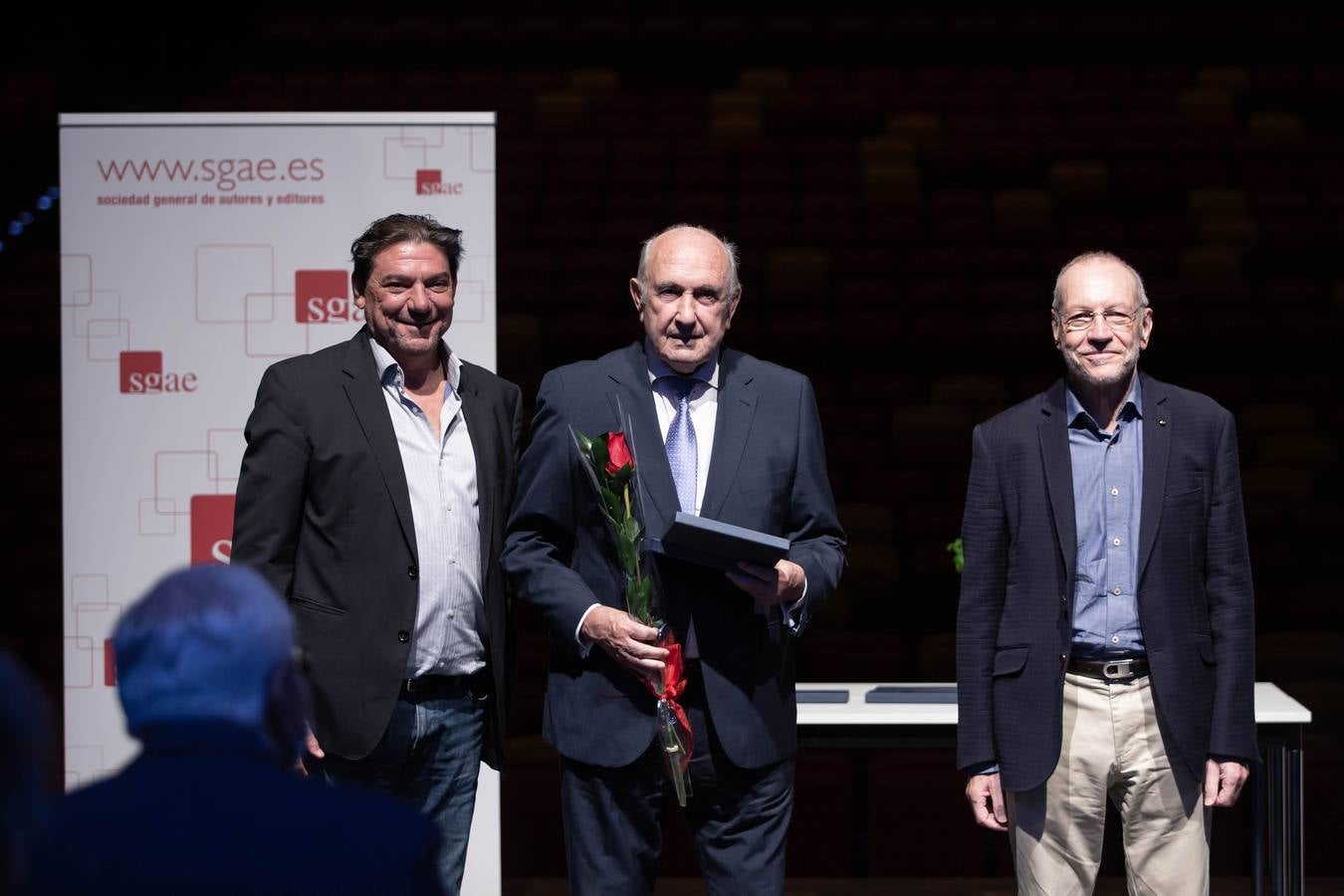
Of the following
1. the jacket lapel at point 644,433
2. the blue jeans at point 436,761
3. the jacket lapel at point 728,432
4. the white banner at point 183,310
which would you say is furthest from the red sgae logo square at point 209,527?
the jacket lapel at point 728,432

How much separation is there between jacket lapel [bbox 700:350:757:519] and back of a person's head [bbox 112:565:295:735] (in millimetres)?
1317

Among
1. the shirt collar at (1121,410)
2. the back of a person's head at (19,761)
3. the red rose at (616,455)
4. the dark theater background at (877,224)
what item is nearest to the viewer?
the back of a person's head at (19,761)

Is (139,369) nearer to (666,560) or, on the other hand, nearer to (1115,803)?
(666,560)

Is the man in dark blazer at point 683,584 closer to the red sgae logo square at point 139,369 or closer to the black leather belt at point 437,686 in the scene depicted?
the black leather belt at point 437,686

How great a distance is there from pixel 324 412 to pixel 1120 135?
711cm

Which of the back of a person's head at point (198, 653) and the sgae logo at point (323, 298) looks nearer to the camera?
the back of a person's head at point (198, 653)

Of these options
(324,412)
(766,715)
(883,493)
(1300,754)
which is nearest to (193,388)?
(324,412)

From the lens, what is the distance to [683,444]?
2.44 metres

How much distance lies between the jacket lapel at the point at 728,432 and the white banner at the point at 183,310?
3.70 ft

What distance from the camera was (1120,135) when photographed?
8.59 m

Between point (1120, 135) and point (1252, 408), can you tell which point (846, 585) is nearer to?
point (1252, 408)

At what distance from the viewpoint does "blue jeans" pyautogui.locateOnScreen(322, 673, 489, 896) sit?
8.04 feet

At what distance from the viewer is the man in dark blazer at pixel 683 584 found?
2355 millimetres

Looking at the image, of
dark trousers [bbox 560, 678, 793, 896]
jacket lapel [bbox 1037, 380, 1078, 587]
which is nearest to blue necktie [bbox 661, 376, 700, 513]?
dark trousers [bbox 560, 678, 793, 896]
